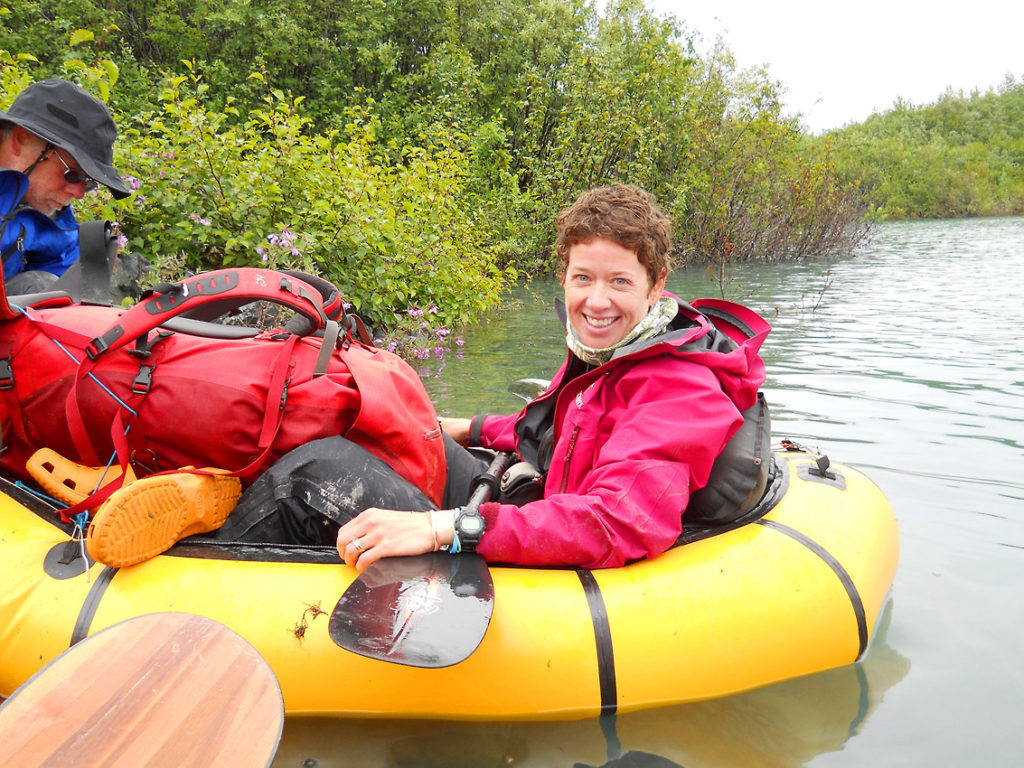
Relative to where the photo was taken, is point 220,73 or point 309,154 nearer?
point 309,154

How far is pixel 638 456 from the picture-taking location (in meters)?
1.94

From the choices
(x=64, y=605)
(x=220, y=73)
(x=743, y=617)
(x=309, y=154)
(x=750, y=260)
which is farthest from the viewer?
(x=750, y=260)

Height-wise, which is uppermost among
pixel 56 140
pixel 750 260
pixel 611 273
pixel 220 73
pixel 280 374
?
pixel 220 73

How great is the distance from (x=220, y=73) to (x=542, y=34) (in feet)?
21.5

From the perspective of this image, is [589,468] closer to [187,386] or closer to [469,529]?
[469,529]

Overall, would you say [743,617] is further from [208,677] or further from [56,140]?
[56,140]

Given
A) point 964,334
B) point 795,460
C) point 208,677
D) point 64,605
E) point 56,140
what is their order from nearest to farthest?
point 208,677
point 64,605
point 56,140
point 795,460
point 964,334

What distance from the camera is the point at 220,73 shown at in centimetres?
1461

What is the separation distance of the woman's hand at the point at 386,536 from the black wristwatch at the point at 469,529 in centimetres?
2

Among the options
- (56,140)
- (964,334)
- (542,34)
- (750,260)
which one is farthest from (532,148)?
(56,140)

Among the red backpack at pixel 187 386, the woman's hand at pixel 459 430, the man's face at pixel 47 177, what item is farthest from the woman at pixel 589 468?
the man's face at pixel 47 177

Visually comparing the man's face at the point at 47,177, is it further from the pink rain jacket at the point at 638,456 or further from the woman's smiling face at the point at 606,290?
the pink rain jacket at the point at 638,456

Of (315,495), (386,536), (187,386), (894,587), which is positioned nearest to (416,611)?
(386,536)

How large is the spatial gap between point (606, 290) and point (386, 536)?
939 millimetres
